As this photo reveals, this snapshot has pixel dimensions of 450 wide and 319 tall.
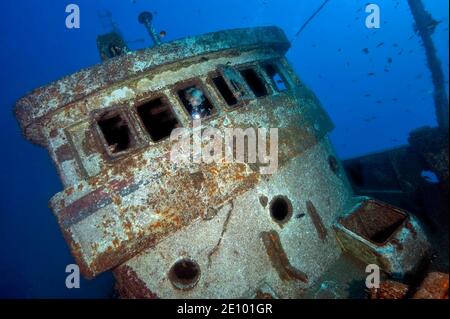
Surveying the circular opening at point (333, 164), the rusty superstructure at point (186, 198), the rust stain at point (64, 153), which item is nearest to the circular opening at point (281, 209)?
the rusty superstructure at point (186, 198)

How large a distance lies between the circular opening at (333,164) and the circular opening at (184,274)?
3.06 m

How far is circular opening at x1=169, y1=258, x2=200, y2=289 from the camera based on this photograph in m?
4.16

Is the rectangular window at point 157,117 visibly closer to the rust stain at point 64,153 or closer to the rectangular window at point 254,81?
the rust stain at point 64,153

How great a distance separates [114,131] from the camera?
17.0 feet

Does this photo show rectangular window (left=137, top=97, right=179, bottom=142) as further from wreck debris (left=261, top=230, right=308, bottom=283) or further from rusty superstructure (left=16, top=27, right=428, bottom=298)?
wreck debris (left=261, top=230, right=308, bottom=283)

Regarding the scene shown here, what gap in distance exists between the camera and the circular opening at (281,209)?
466 cm

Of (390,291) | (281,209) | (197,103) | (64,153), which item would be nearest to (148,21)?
(197,103)

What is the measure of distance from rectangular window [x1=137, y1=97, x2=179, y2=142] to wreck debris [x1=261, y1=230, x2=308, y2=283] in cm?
226

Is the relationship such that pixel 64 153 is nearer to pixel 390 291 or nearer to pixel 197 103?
pixel 197 103

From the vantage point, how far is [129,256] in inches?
157

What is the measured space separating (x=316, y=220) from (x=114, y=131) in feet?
12.2
